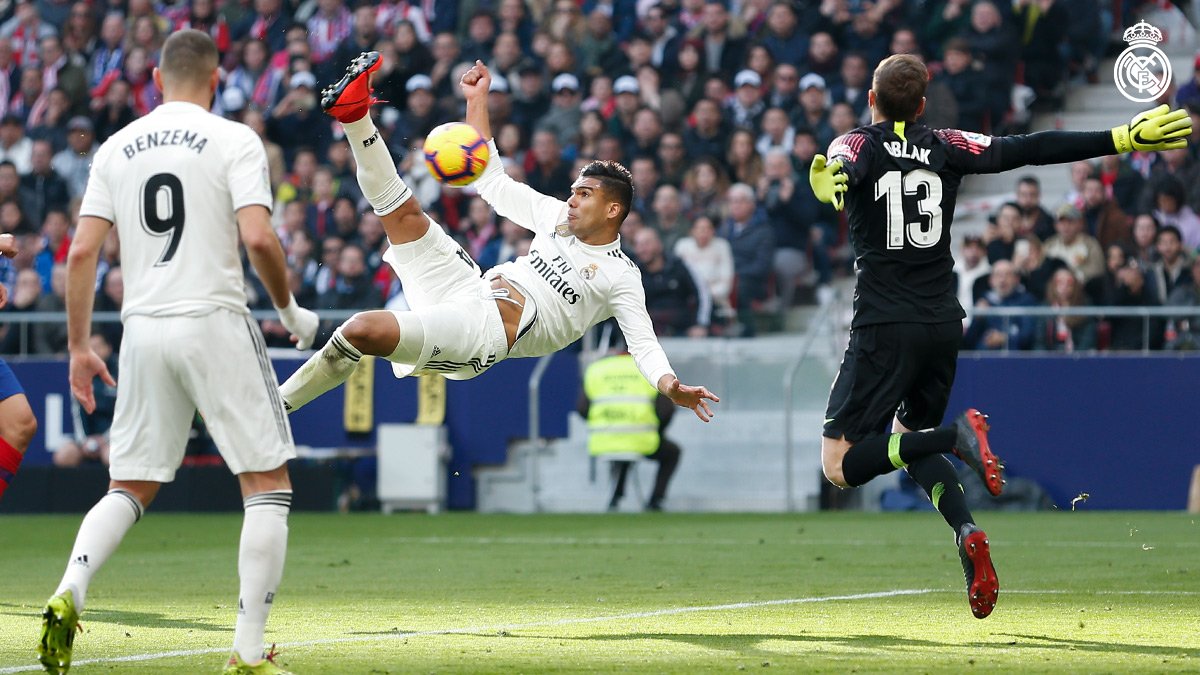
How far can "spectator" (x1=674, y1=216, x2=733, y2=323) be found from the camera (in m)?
17.5

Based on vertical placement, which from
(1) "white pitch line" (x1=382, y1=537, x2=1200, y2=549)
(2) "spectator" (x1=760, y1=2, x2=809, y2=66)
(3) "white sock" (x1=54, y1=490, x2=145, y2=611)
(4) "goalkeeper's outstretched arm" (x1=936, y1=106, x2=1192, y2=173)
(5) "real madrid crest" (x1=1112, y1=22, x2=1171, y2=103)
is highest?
(2) "spectator" (x1=760, y1=2, x2=809, y2=66)

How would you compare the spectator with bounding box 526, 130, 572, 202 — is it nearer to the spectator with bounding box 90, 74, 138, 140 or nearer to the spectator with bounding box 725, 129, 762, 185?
the spectator with bounding box 725, 129, 762, 185

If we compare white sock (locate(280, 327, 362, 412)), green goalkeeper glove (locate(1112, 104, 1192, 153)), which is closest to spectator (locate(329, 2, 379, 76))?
white sock (locate(280, 327, 362, 412))

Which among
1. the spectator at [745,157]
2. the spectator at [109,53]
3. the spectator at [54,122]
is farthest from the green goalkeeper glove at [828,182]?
the spectator at [109,53]

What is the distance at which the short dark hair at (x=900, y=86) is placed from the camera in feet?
24.4

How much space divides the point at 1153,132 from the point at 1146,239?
9.41 m

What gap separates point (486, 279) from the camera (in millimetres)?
8539

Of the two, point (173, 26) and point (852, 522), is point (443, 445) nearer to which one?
point (852, 522)

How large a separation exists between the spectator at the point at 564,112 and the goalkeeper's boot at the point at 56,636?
14460 millimetres

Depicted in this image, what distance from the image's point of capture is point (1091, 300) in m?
16.4

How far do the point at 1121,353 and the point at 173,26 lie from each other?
12.7 meters

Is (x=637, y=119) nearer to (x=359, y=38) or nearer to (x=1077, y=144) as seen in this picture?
(x=359, y=38)

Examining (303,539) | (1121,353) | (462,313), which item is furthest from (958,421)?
(1121,353)

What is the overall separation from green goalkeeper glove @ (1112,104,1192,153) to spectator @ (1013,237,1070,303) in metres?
9.21
